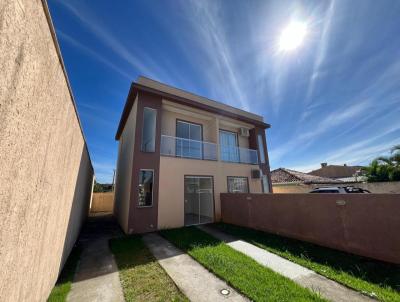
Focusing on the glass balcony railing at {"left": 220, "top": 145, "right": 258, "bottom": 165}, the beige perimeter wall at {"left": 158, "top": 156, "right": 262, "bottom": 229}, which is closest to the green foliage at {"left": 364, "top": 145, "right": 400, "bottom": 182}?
the glass balcony railing at {"left": 220, "top": 145, "right": 258, "bottom": 165}

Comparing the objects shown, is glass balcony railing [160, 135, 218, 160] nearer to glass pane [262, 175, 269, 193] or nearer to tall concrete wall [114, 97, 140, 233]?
tall concrete wall [114, 97, 140, 233]

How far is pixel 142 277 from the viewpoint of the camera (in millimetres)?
4141

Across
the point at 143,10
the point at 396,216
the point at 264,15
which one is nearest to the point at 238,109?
the point at 264,15

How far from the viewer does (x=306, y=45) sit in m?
7.53

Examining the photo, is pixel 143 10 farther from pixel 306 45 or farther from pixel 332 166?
pixel 332 166

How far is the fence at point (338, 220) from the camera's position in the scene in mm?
4633

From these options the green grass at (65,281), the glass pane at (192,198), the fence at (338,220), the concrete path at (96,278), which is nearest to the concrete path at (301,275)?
the fence at (338,220)

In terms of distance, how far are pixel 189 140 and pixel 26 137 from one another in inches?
345

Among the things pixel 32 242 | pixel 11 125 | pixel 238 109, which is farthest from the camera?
pixel 238 109

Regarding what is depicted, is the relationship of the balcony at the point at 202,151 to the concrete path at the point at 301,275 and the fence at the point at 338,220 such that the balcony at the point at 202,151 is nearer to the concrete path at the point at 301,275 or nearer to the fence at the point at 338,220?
the fence at the point at 338,220

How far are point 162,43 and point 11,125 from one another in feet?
25.1

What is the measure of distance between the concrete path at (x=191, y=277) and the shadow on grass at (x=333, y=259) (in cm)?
251

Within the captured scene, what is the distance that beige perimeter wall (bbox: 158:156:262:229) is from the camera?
8720 mm

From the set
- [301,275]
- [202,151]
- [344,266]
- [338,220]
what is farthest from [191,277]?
[202,151]
